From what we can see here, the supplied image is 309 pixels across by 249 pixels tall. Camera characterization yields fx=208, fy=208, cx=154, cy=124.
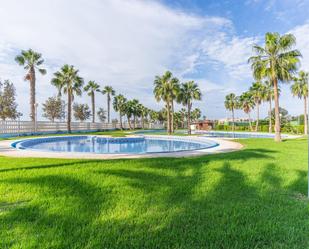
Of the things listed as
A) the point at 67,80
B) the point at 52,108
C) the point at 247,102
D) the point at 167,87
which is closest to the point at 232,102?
the point at 247,102

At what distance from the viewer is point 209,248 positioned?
2223 millimetres

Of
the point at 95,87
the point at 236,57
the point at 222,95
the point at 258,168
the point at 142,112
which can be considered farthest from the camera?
the point at 142,112

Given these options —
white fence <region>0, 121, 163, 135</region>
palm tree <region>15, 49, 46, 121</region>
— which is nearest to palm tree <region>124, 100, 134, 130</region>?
white fence <region>0, 121, 163, 135</region>

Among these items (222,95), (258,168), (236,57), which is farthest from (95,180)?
(222,95)

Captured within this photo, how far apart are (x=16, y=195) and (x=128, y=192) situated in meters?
2.02

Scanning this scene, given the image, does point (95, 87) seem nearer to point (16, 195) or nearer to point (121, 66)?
point (121, 66)

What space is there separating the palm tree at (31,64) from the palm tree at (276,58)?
23465 mm

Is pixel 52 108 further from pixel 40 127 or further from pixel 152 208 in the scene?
pixel 152 208

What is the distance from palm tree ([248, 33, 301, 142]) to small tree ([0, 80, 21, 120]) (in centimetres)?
3061

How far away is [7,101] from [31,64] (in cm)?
798

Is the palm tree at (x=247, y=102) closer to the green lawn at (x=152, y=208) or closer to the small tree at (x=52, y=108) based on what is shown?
the small tree at (x=52, y=108)

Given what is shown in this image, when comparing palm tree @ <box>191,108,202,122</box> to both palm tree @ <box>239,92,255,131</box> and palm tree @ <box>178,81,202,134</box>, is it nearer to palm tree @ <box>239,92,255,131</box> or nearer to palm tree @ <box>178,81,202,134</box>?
palm tree @ <box>239,92,255,131</box>

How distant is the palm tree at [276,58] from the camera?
14281 millimetres

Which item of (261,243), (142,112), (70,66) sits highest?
(70,66)
